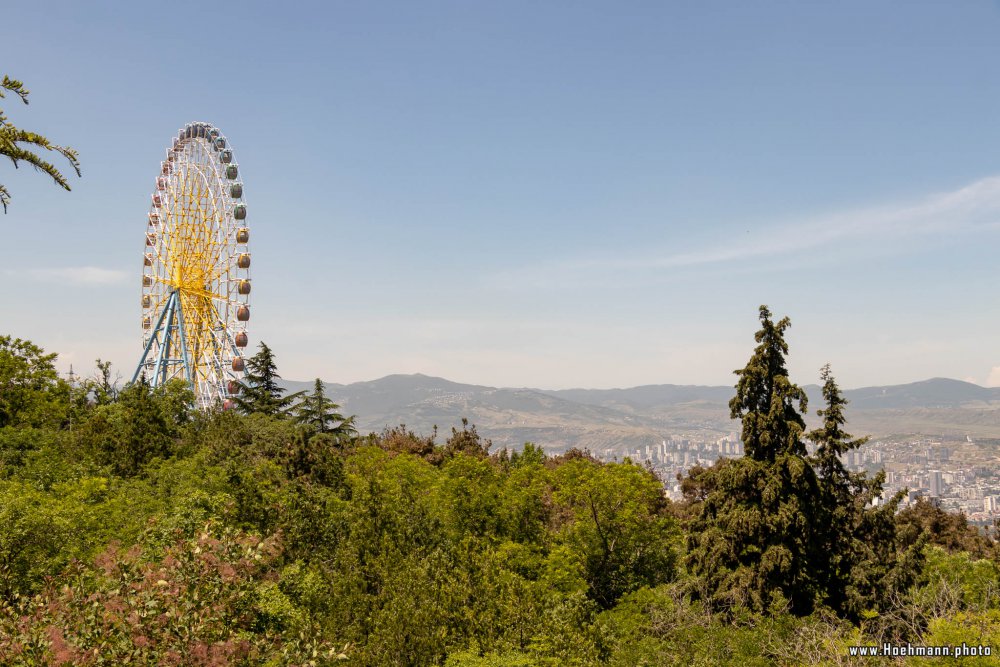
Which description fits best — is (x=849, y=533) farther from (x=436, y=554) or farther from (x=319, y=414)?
(x=319, y=414)

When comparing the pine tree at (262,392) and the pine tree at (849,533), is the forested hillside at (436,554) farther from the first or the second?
the pine tree at (262,392)

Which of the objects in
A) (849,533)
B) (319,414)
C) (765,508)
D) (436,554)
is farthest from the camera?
(319,414)

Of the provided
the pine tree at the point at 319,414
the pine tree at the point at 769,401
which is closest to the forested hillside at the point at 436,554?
the pine tree at the point at 769,401

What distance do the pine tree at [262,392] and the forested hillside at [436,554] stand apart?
41.8 feet

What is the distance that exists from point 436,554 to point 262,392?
125 feet

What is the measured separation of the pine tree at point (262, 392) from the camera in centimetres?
5109

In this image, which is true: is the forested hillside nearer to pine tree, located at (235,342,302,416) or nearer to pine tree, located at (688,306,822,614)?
pine tree, located at (688,306,822,614)

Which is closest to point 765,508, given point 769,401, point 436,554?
point 769,401

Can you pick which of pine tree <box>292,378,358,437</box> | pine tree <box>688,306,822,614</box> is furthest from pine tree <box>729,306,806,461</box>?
pine tree <box>292,378,358,437</box>

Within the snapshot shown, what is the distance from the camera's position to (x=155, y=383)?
161 ft

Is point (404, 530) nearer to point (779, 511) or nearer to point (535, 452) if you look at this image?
point (779, 511)

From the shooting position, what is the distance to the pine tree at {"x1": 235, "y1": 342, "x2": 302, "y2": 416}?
51094mm

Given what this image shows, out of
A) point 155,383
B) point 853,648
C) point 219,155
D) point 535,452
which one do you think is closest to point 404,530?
point 853,648

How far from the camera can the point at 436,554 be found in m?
17.2
